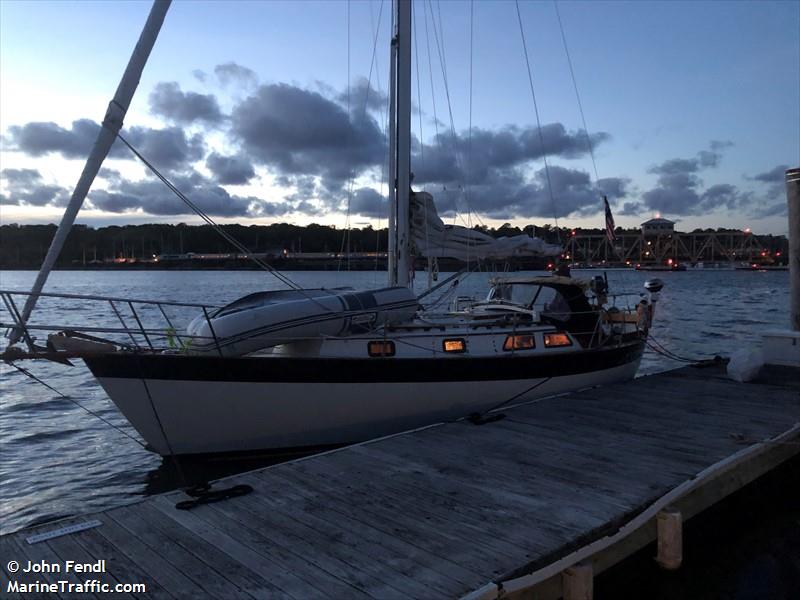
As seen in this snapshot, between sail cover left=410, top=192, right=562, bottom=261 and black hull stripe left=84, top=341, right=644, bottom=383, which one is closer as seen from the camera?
black hull stripe left=84, top=341, right=644, bottom=383

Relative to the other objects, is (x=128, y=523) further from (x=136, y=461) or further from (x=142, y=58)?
(x=136, y=461)

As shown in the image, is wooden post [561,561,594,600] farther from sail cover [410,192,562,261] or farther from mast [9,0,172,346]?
sail cover [410,192,562,261]

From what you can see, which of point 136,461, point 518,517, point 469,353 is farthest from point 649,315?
point 136,461

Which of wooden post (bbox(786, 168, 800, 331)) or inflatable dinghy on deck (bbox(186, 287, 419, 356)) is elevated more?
wooden post (bbox(786, 168, 800, 331))

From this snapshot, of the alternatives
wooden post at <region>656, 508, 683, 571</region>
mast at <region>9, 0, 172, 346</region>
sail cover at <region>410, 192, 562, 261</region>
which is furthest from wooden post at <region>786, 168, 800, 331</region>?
mast at <region>9, 0, 172, 346</region>

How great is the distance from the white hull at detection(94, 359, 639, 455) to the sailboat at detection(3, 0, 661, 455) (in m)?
0.02

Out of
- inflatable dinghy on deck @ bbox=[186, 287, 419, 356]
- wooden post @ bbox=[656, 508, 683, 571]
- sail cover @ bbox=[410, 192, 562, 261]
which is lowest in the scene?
wooden post @ bbox=[656, 508, 683, 571]

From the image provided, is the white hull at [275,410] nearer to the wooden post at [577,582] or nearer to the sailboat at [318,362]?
the sailboat at [318,362]

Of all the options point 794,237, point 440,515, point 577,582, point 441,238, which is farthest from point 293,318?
point 794,237

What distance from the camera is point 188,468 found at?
9867mm

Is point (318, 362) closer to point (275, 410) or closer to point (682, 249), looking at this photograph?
point (275, 410)

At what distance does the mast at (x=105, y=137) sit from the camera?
7.38 metres

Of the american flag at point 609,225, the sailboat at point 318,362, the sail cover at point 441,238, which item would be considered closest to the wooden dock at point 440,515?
the sailboat at point 318,362

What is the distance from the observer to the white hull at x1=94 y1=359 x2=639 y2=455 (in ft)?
29.2
